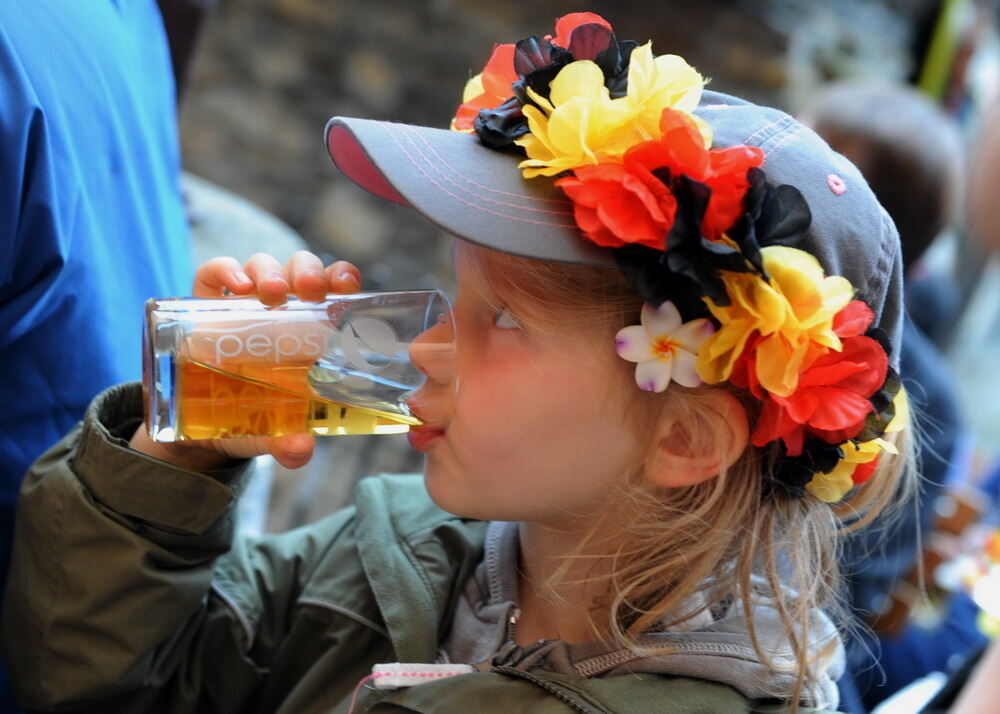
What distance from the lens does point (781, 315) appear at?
1018mm

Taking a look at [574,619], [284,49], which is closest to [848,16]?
[284,49]

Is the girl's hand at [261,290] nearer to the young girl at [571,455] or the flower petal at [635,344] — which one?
the young girl at [571,455]

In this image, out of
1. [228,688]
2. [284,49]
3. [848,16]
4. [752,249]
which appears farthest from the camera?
[848,16]

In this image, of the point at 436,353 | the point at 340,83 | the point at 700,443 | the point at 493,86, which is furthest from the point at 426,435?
the point at 340,83

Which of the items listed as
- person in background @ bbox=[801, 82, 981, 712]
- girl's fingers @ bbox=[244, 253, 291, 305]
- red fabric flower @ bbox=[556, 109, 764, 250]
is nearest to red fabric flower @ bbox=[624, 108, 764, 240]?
red fabric flower @ bbox=[556, 109, 764, 250]

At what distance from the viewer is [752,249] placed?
1010 mm

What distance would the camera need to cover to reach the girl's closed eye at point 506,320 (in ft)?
3.80

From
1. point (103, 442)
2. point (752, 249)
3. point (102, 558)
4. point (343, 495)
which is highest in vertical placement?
point (752, 249)

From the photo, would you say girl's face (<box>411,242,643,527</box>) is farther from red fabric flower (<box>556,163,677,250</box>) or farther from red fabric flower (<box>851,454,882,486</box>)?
red fabric flower (<box>851,454,882,486</box>)

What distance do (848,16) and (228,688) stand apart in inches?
171

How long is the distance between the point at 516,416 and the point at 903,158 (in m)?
1.75

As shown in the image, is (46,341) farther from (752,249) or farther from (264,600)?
(752,249)

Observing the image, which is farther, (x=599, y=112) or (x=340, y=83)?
(x=340, y=83)

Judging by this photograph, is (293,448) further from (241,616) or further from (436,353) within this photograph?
(241,616)
